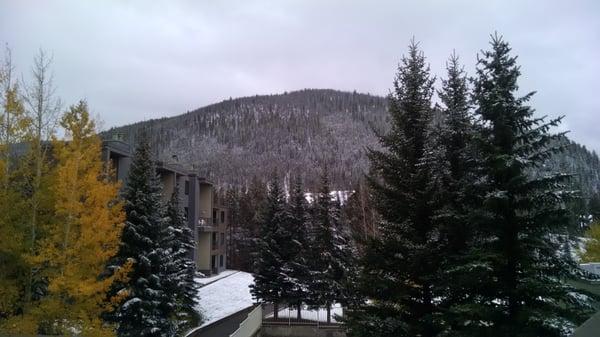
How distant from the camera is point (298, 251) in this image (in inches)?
1414

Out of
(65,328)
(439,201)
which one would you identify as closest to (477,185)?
(439,201)

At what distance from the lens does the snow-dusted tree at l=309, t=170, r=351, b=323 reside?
32.4 metres

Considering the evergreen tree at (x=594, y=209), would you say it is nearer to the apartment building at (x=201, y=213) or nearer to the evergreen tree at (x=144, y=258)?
the evergreen tree at (x=144, y=258)

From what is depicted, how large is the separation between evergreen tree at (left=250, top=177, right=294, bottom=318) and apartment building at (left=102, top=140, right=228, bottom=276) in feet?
28.8

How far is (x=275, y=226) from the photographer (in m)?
36.2

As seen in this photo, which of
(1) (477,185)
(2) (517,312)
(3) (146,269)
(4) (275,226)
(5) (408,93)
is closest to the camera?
(2) (517,312)

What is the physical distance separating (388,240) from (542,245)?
392 cm

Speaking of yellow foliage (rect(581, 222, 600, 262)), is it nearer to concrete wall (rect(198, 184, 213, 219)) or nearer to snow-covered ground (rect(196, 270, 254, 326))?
snow-covered ground (rect(196, 270, 254, 326))

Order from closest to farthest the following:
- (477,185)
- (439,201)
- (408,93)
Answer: (477,185) < (439,201) < (408,93)

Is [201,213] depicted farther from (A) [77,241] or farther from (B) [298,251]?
(A) [77,241]

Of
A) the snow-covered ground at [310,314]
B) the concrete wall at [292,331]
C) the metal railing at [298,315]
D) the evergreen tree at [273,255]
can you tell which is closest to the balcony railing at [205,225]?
the evergreen tree at [273,255]

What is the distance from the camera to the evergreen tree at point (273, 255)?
3450cm

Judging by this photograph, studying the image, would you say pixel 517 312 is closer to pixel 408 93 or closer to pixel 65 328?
pixel 408 93

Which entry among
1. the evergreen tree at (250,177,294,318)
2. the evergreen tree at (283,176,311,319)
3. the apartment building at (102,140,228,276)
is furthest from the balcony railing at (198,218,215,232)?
the evergreen tree at (283,176,311,319)
